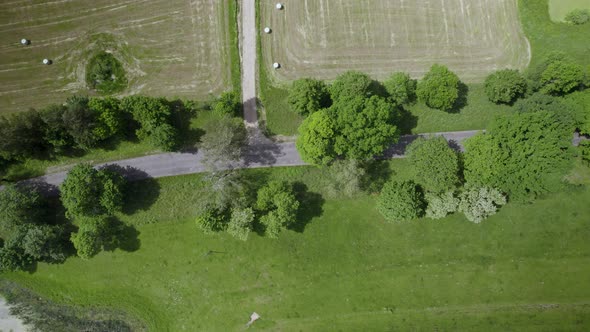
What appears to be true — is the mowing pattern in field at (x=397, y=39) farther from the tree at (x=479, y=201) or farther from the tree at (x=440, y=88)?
the tree at (x=479, y=201)

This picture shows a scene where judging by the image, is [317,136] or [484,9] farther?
[484,9]

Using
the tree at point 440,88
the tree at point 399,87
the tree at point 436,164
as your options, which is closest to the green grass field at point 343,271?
the tree at point 436,164

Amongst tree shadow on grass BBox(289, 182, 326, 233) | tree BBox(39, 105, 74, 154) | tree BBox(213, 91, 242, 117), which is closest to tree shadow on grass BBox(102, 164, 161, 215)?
tree BBox(39, 105, 74, 154)

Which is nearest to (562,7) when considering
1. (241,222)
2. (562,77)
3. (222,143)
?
(562,77)

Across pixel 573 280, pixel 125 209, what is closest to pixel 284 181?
pixel 125 209

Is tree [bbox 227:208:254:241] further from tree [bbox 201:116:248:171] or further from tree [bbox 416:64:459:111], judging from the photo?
tree [bbox 416:64:459:111]

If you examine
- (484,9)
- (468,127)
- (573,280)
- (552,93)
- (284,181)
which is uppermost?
(484,9)

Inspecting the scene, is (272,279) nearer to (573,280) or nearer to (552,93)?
(573,280)
